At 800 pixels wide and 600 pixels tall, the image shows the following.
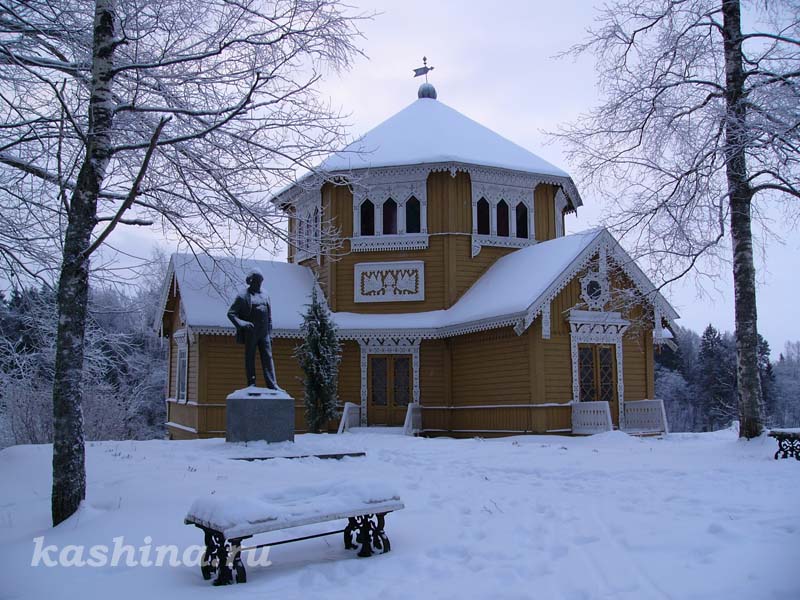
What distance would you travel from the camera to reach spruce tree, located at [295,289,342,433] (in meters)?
19.3

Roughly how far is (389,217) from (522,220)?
433cm

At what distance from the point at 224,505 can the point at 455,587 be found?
6.21 ft

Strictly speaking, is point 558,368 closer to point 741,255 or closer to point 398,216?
point 741,255

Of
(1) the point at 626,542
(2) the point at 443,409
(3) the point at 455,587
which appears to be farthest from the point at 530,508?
(2) the point at 443,409

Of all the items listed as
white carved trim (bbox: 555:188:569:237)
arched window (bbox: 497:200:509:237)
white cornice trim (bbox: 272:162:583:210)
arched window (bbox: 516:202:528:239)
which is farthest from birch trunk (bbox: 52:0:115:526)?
white carved trim (bbox: 555:188:569:237)

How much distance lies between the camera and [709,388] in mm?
52812

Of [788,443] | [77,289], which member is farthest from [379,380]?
[77,289]

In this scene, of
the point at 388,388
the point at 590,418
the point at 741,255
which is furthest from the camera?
the point at 388,388

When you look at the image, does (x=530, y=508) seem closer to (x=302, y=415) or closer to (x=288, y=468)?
(x=288, y=468)

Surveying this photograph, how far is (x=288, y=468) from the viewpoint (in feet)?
34.9

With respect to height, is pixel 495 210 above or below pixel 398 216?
above

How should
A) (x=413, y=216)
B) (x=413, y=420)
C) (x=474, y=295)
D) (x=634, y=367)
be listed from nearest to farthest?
(x=634, y=367) → (x=413, y=420) → (x=474, y=295) → (x=413, y=216)

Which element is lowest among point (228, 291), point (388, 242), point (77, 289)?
point (77, 289)

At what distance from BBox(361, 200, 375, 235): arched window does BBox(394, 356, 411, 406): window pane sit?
13.7 ft
